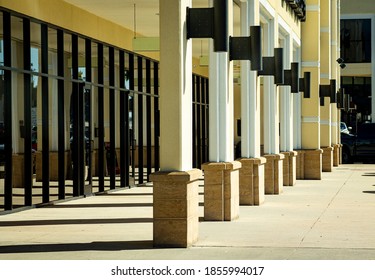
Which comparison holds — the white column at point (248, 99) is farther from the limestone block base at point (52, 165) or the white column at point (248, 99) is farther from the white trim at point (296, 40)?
the white trim at point (296, 40)

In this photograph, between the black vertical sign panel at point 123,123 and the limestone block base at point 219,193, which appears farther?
the black vertical sign panel at point 123,123

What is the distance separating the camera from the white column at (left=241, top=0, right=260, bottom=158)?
21828 mm

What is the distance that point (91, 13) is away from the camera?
2889 cm

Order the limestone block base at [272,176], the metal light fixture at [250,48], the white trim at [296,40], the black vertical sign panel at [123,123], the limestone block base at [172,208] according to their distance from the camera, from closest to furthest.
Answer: the limestone block base at [172,208] → the metal light fixture at [250,48] → the limestone block base at [272,176] → the black vertical sign panel at [123,123] → the white trim at [296,40]

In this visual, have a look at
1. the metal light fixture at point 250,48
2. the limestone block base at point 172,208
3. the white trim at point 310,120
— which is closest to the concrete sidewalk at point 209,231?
the limestone block base at point 172,208

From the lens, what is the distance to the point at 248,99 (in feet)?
72.4

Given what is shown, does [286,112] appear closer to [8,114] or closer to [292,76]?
[292,76]

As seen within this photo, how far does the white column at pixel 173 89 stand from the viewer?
14.2m

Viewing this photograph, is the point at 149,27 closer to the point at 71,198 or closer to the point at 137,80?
the point at 137,80

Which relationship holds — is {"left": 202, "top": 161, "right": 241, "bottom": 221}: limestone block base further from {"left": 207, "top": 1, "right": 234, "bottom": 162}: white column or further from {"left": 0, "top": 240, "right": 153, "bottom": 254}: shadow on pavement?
{"left": 0, "top": 240, "right": 153, "bottom": 254}: shadow on pavement

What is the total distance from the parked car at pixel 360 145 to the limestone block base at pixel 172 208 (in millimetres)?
39313
